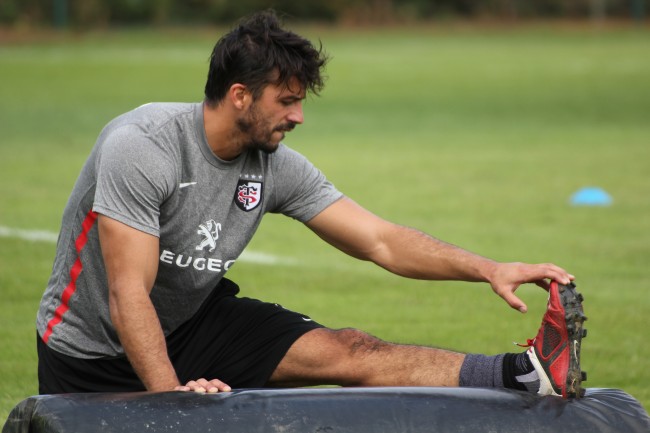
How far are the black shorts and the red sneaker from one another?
1.01 m

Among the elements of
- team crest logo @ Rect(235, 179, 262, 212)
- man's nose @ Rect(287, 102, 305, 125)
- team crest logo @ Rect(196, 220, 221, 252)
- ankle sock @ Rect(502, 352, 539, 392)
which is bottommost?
ankle sock @ Rect(502, 352, 539, 392)

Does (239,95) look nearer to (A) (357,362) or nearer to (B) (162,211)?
(B) (162,211)

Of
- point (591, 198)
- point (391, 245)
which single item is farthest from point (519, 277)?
point (591, 198)

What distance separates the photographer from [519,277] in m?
4.76

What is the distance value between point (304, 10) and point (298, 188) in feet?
125

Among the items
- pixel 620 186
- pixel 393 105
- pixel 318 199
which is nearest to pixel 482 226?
pixel 620 186

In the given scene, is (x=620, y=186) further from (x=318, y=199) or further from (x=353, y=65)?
(x=353, y=65)

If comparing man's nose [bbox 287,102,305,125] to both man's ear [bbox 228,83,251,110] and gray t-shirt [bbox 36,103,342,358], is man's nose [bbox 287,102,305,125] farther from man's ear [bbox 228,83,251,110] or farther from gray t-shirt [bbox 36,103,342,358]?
gray t-shirt [bbox 36,103,342,358]

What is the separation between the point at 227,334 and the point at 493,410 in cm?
123

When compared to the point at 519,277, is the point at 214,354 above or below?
below

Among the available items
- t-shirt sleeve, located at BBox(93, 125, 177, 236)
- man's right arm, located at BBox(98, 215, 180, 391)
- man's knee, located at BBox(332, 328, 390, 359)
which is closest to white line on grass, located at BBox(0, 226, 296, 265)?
man's knee, located at BBox(332, 328, 390, 359)

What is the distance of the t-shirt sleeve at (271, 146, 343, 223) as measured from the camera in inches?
205

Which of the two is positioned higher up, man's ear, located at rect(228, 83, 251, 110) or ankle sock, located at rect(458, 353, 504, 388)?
man's ear, located at rect(228, 83, 251, 110)

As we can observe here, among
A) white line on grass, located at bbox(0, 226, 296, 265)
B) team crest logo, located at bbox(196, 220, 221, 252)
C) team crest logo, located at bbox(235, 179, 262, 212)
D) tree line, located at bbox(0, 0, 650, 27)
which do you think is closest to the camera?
team crest logo, located at bbox(196, 220, 221, 252)
